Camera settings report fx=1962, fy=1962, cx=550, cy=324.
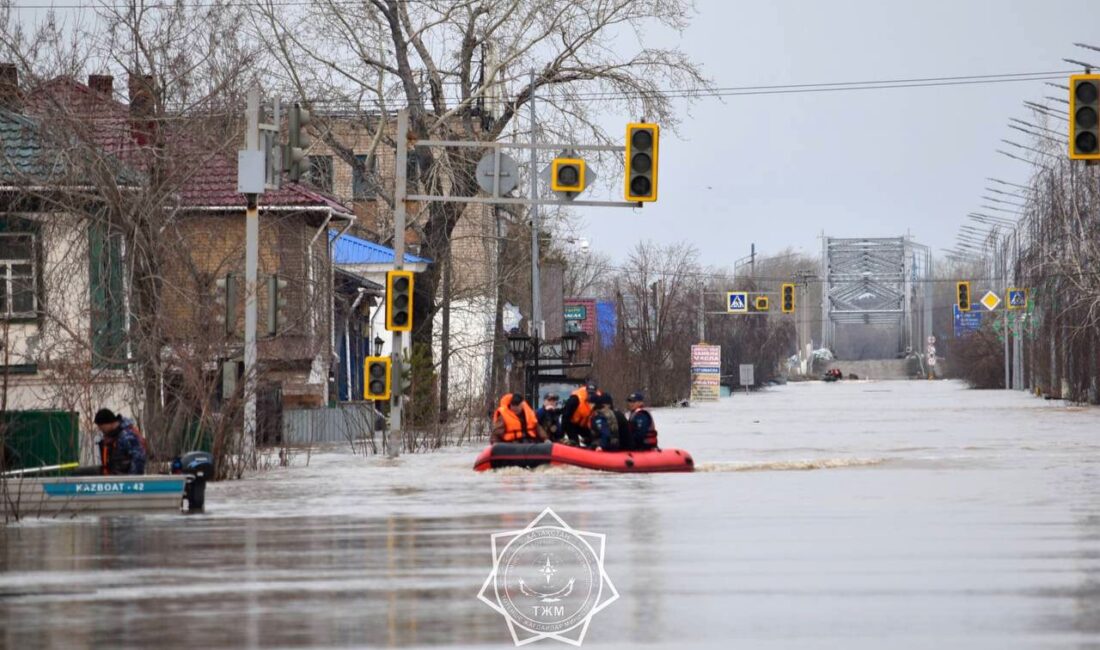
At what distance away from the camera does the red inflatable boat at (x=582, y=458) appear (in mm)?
29188

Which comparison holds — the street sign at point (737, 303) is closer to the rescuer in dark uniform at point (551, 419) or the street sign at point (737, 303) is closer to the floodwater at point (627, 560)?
the rescuer in dark uniform at point (551, 419)

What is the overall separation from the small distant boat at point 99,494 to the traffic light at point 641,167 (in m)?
10.2

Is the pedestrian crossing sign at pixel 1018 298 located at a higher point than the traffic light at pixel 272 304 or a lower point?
higher

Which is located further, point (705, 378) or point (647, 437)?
point (705, 378)

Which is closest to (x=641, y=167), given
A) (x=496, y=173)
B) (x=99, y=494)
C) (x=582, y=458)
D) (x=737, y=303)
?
(x=582, y=458)

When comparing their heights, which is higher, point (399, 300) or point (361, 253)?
point (361, 253)

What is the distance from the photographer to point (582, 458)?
29312 mm

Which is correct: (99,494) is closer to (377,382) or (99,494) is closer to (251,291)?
(251,291)

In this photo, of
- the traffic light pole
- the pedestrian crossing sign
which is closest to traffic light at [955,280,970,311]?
the pedestrian crossing sign

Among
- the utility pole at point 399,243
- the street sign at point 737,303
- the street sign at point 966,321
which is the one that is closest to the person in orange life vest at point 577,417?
the utility pole at point 399,243

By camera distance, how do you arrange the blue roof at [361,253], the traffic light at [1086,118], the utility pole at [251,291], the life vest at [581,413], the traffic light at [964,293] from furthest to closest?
the traffic light at [964,293] < the blue roof at [361,253] < the life vest at [581,413] < the utility pole at [251,291] < the traffic light at [1086,118]

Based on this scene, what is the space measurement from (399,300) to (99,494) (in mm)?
11419

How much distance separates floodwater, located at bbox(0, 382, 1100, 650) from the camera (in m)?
11.6

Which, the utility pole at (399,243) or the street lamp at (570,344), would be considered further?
the street lamp at (570,344)
